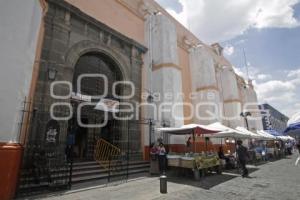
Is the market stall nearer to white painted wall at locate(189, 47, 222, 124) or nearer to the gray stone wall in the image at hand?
the gray stone wall

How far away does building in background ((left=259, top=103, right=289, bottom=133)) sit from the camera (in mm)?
51325

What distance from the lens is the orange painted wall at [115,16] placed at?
11281mm

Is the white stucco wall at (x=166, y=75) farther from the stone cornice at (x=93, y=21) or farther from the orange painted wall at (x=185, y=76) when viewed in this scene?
the orange painted wall at (x=185, y=76)

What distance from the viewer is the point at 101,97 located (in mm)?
11188

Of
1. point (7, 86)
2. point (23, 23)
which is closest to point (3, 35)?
point (23, 23)

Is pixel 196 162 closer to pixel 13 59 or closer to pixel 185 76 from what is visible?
pixel 13 59

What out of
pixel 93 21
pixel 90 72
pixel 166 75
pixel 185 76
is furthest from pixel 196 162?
pixel 185 76

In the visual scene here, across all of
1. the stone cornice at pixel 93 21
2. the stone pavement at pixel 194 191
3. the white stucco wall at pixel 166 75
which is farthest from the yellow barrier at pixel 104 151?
the stone cornice at pixel 93 21

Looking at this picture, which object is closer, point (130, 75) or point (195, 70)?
point (130, 75)

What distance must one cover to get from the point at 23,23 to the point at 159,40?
31.8 feet

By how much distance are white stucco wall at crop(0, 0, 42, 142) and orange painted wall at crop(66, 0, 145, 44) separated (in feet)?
14.2

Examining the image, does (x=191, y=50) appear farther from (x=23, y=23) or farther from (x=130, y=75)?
(x=23, y=23)

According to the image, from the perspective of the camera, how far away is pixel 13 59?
624 cm

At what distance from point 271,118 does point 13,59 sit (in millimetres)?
65072
